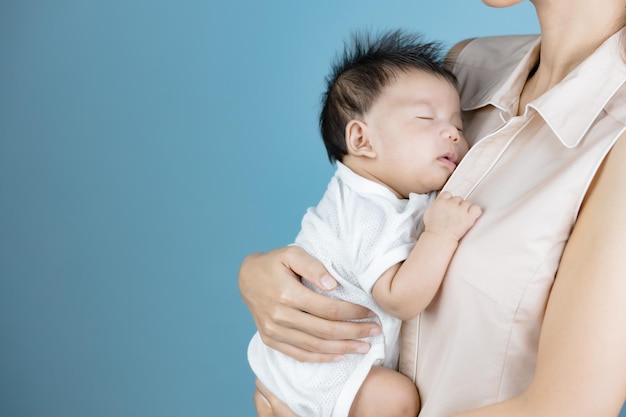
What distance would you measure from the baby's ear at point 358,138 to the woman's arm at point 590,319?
0.54 metres

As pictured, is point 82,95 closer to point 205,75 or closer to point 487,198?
point 205,75

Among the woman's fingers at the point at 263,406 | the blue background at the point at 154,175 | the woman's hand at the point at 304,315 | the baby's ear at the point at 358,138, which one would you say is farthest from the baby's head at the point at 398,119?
the blue background at the point at 154,175

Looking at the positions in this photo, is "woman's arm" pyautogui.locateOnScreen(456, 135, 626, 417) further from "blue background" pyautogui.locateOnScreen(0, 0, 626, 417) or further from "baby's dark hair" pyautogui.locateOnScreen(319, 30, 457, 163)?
"blue background" pyautogui.locateOnScreen(0, 0, 626, 417)

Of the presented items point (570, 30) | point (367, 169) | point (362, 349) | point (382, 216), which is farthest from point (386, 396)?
point (570, 30)

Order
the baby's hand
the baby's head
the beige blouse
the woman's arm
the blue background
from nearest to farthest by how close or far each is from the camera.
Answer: the woman's arm, the beige blouse, the baby's hand, the baby's head, the blue background

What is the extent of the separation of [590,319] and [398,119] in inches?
24.1

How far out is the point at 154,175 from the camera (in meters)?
3.54

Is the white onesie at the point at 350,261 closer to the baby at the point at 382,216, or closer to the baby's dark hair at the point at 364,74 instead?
the baby at the point at 382,216

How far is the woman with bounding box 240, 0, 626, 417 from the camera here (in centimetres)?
116

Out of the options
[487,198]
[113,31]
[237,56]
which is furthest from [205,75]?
[487,198]

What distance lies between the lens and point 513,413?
1223mm

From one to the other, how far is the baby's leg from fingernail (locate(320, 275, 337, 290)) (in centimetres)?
16

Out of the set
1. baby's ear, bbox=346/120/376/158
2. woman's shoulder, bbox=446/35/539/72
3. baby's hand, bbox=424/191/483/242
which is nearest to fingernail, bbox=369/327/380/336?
baby's hand, bbox=424/191/483/242

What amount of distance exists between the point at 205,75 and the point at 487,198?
2255mm
